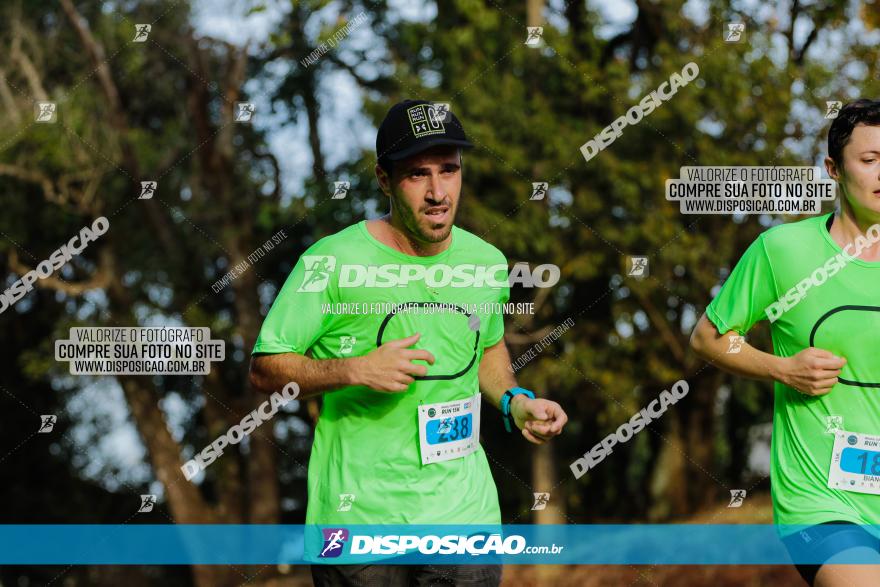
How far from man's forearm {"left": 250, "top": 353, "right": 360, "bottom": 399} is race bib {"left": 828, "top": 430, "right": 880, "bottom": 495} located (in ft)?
5.27

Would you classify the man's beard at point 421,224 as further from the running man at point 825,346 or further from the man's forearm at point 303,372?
the running man at point 825,346

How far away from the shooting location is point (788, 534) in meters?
3.86

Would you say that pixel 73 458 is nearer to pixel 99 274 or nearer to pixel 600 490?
pixel 99 274

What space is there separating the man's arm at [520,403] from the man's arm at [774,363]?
1.98 feet

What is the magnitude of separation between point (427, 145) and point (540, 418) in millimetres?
1012

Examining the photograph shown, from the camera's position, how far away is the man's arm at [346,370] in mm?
3721

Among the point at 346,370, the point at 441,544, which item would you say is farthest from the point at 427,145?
the point at 441,544

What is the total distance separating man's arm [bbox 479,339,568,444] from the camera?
12.9ft

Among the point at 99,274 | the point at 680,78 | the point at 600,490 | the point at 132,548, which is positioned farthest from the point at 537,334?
the point at 132,548

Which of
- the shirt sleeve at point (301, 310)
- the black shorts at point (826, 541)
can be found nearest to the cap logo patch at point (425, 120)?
the shirt sleeve at point (301, 310)

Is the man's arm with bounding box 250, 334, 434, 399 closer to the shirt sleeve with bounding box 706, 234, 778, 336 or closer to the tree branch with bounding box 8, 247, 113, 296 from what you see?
the shirt sleeve with bounding box 706, 234, 778, 336

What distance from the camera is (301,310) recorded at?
4.00m

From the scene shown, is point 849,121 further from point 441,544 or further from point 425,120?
point 441,544

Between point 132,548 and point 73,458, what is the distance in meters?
2.55
